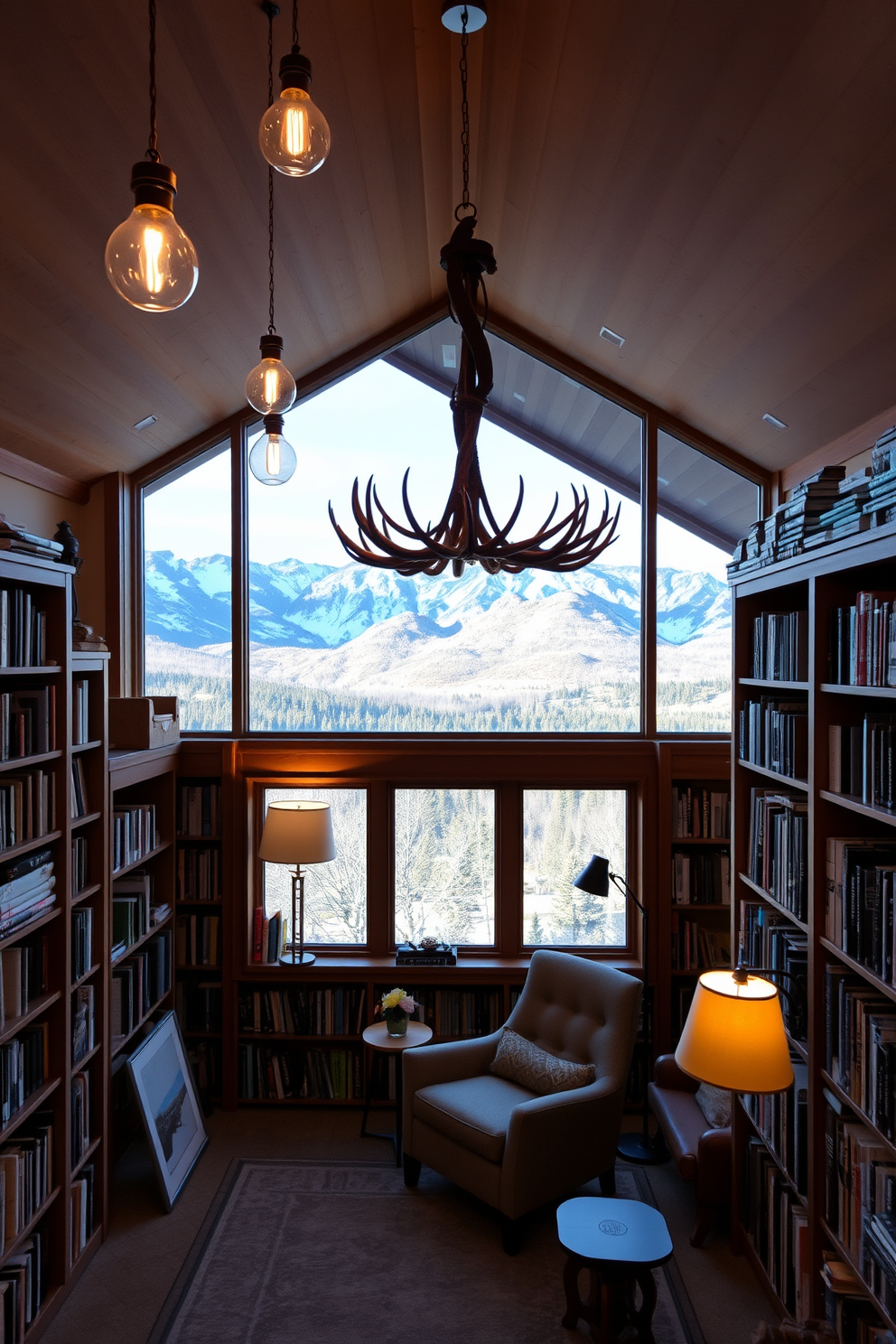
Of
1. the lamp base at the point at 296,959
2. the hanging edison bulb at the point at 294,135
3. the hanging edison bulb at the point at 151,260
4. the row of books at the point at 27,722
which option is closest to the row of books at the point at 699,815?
the lamp base at the point at 296,959

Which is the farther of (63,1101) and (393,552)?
(63,1101)

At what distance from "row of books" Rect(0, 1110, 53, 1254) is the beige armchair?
1.60m

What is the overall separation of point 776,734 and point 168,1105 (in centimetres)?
332

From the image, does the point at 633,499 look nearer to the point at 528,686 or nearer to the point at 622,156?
the point at 528,686

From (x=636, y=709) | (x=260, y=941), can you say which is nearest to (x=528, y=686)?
(x=636, y=709)

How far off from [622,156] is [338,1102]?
188 inches

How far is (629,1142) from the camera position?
4711mm

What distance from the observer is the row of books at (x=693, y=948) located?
5180mm

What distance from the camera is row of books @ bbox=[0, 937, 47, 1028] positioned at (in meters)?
3.15

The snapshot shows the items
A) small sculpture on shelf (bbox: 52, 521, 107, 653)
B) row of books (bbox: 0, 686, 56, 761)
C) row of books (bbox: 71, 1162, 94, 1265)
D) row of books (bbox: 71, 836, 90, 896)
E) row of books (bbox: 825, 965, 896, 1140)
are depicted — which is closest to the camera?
row of books (bbox: 825, 965, 896, 1140)

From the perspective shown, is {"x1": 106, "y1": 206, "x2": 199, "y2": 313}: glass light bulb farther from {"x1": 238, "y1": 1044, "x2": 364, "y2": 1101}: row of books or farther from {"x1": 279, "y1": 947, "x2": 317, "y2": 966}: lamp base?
{"x1": 238, "y1": 1044, "x2": 364, "y2": 1101}: row of books

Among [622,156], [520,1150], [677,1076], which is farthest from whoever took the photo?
[677,1076]

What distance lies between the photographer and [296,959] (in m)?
5.10

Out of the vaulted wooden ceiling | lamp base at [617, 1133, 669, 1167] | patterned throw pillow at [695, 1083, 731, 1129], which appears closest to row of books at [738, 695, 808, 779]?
the vaulted wooden ceiling
